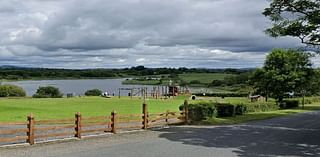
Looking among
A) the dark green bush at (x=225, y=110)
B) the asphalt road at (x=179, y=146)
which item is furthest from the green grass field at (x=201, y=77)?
the asphalt road at (x=179, y=146)

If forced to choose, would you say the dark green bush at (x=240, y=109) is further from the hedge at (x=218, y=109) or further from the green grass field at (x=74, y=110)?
the green grass field at (x=74, y=110)

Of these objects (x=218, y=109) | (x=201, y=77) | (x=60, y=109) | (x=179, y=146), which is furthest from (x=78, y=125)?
(x=201, y=77)

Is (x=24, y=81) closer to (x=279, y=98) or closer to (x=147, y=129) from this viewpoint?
(x=279, y=98)

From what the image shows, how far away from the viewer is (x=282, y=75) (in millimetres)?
59375

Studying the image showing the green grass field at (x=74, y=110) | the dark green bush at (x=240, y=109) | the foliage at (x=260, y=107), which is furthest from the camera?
the foliage at (x=260, y=107)

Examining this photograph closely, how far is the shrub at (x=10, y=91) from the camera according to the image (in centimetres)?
7159

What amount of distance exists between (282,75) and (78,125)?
144 ft

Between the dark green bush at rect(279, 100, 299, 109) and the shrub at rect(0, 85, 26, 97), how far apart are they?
40.5 metres

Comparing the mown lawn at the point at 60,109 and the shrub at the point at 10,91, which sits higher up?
the shrub at the point at 10,91

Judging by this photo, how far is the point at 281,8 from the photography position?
2508 centimetres

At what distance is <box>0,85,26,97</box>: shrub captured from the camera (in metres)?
71.6

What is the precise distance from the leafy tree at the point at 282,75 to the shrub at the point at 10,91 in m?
37.5

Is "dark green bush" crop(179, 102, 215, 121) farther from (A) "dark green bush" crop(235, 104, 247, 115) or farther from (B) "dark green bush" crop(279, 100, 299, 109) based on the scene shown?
(B) "dark green bush" crop(279, 100, 299, 109)

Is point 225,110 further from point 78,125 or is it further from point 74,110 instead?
point 78,125
